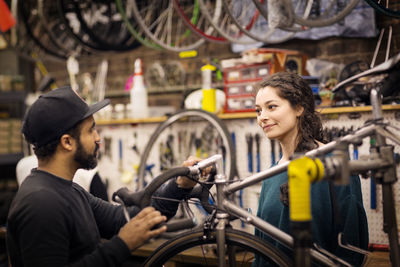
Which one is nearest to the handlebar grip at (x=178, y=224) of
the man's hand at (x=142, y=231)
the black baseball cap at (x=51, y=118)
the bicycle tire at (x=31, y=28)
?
the man's hand at (x=142, y=231)

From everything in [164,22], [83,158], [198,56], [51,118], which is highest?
[164,22]

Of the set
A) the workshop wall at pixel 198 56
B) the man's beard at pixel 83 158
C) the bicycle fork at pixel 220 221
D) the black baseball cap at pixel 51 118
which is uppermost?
the workshop wall at pixel 198 56

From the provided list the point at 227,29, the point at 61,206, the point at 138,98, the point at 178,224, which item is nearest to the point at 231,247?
the point at 178,224

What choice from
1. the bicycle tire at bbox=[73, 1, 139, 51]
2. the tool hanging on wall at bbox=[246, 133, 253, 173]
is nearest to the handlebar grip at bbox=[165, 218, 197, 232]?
the tool hanging on wall at bbox=[246, 133, 253, 173]

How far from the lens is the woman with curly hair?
1.77 m

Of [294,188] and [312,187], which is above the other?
[294,188]

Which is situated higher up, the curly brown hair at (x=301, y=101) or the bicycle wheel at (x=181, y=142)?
the curly brown hair at (x=301, y=101)

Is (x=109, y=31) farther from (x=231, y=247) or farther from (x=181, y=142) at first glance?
(x=231, y=247)

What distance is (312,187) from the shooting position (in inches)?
70.7

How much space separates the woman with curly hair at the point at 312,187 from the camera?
177cm

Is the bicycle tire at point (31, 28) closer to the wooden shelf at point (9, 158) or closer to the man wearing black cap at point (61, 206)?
the wooden shelf at point (9, 158)

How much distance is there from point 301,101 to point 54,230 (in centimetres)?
112

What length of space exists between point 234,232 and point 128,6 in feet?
9.31

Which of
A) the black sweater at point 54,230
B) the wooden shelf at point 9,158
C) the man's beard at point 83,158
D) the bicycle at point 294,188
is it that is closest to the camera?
the bicycle at point 294,188
